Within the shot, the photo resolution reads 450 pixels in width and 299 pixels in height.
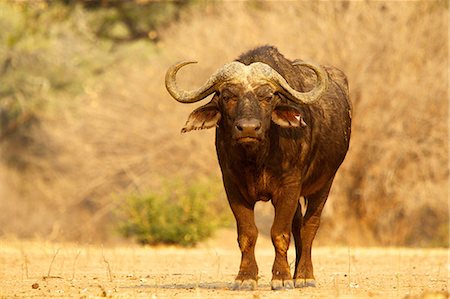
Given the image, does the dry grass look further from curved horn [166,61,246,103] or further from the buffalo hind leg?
curved horn [166,61,246,103]

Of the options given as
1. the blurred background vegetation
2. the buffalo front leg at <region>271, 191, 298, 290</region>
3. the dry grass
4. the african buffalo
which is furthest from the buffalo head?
the blurred background vegetation

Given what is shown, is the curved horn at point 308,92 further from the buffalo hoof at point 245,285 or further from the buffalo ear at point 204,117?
the buffalo hoof at point 245,285

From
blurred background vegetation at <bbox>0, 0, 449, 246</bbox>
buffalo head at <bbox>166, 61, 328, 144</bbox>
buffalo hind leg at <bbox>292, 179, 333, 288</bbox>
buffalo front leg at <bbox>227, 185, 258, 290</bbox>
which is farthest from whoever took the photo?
blurred background vegetation at <bbox>0, 0, 449, 246</bbox>

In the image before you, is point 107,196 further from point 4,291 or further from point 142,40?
point 4,291

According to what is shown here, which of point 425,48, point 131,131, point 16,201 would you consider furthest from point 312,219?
point 16,201

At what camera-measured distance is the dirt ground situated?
38.4ft

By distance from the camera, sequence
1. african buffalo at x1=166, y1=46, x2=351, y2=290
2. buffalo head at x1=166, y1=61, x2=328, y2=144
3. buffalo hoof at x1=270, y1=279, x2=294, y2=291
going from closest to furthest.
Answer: buffalo head at x1=166, y1=61, x2=328, y2=144, african buffalo at x1=166, y1=46, x2=351, y2=290, buffalo hoof at x1=270, y1=279, x2=294, y2=291

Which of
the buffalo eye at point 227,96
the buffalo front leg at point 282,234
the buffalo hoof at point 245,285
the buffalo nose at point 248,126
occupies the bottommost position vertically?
the buffalo hoof at point 245,285

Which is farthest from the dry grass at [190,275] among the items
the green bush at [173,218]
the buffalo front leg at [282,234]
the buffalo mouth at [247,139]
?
the green bush at [173,218]

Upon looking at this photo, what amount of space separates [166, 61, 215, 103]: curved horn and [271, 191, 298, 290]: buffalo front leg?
128 centimetres

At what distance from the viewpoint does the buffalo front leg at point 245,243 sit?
1208 centimetres

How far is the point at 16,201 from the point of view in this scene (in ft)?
142

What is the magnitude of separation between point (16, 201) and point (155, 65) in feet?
26.7

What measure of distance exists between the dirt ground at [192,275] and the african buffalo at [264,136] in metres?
0.52
